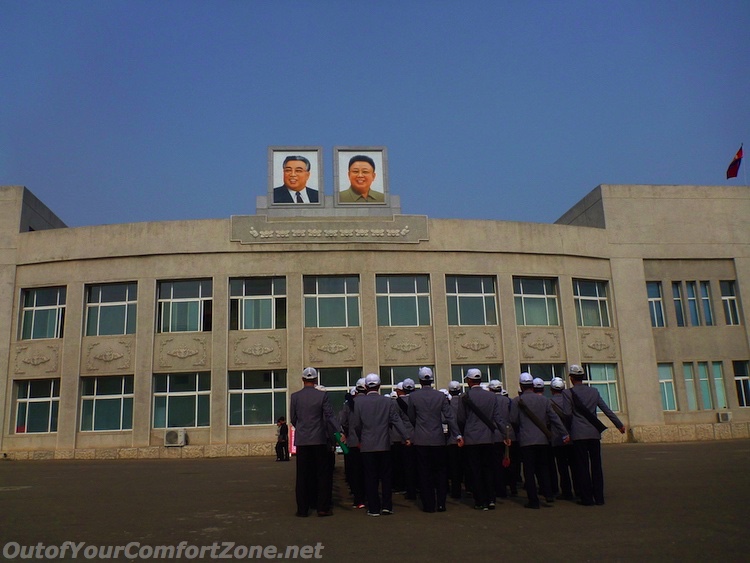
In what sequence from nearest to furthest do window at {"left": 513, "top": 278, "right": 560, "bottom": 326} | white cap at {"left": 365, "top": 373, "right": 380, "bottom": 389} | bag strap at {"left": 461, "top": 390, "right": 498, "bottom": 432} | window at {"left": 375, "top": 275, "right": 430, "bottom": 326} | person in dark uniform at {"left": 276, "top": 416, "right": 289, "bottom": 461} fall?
bag strap at {"left": 461, "top": 390, "right": 498, "bottom": 432} → white cap at {"left": 365, "top": 373, "right": 380, "bottom": 389} → person in dark uniform at {"left": 276, "top": 416, "right": 289, "bottom": 461} → window at {"left": 375, "top": 275, "right": 430, "bottom": 326} → window at {"left": 513, "top": 278, "right": 560, "bottom": 326}

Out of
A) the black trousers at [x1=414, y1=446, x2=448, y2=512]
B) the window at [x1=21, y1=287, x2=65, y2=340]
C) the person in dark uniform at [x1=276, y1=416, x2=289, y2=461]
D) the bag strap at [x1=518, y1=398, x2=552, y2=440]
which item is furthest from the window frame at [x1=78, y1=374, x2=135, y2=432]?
the bag strap at [x1=518, y1=398, x2=552, y2=440]

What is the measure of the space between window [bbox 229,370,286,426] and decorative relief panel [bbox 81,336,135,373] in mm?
4014

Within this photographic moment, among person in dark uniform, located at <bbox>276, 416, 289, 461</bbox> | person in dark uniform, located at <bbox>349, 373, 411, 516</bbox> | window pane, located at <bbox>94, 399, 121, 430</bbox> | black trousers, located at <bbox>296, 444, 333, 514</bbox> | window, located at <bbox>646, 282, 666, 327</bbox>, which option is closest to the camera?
black trousers, located at <bbox>296, 444, 333, 514</bbox>

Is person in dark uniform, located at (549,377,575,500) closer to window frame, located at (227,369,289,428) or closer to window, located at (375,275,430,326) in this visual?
window, located at (375,275,430,326)

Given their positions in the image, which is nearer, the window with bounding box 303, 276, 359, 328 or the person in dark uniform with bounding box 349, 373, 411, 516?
the person in dark uniform with bounding box 349, 373, 411, 516

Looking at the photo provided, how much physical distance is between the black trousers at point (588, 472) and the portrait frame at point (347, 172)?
740 inches

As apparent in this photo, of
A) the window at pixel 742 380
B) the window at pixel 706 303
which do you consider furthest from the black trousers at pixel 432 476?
the window at pixel 742 380

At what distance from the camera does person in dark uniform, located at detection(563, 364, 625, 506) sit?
29.3 ft

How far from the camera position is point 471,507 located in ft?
30.1

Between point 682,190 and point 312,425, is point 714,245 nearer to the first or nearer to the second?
point 682,190

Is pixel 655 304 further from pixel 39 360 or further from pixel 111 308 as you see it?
pixel 39 360

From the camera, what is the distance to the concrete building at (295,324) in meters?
25.0

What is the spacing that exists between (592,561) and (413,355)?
793 inches

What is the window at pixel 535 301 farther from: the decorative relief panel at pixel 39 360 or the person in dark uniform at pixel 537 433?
the decorative relief panel at pixel 39 360
